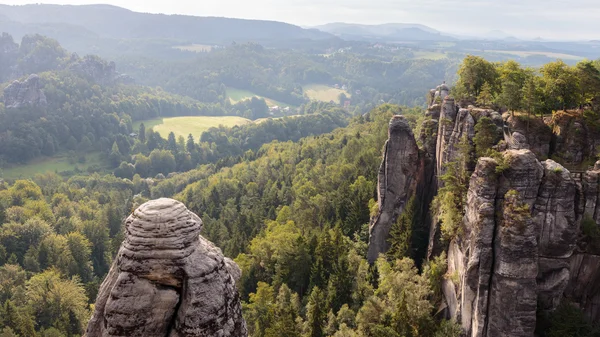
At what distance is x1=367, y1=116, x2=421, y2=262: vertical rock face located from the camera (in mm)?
49875

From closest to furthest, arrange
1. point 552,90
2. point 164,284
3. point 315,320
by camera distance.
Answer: point 164,284 < point 315,320 < point 552,90

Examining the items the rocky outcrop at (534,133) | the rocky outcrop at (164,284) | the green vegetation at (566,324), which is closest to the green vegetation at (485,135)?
the rocky outcrop at (534,133)

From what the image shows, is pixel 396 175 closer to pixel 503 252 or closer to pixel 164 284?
pixel 503 252

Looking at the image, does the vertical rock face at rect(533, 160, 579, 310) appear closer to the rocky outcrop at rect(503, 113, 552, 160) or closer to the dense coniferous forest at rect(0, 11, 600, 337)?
the dense coniferous forest at rect(0, 11, 600, 337)

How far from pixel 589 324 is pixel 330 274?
88.8ft

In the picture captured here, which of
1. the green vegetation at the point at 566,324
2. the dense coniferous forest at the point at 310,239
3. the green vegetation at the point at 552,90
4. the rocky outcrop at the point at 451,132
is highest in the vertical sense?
the green vegetation at the point at 552,90

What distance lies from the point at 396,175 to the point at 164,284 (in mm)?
39019

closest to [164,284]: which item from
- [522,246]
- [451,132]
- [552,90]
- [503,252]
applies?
[503,252]

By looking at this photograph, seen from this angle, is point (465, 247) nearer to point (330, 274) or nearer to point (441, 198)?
point (441, 198)

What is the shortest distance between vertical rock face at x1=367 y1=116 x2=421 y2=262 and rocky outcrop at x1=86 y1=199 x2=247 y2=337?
124 feet

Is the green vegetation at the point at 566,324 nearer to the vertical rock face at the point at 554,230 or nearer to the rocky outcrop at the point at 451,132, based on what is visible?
the vertical rock face at the point at 554,230

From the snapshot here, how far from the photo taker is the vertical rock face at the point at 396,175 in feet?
164

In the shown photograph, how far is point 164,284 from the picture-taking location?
1495cm

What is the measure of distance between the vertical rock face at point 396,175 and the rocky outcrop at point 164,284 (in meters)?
37.9
